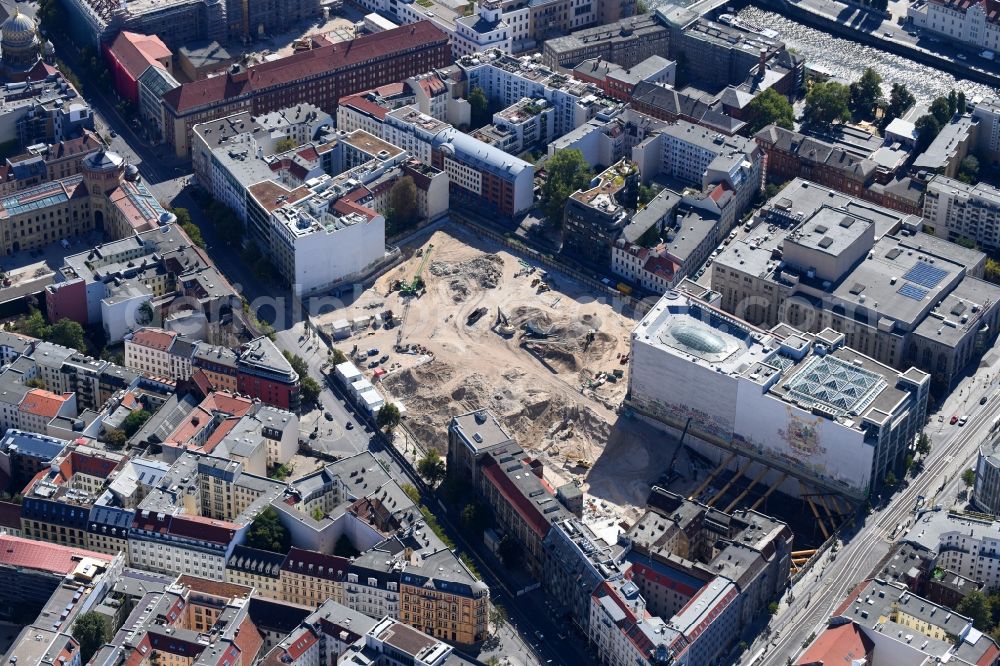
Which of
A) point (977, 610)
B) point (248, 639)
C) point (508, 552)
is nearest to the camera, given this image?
point (248, 639)

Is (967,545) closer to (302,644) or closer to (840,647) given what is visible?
(840,647)

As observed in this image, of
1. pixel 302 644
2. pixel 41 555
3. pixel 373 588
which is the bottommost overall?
pixel 302 644

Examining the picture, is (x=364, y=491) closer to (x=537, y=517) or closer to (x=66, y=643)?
(x=537, y=517)

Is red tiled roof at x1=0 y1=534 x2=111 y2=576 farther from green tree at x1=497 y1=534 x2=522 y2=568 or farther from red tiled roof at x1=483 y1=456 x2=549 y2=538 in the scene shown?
red tiled roof at x1=483 y1=456 x2=549 y2=538

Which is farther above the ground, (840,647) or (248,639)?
(840,647)

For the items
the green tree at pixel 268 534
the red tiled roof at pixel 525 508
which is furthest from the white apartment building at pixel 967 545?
the green tree at pixel 268 534

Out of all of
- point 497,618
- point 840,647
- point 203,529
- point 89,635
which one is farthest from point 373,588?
point 840,647
